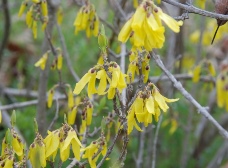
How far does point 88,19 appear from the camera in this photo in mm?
2479

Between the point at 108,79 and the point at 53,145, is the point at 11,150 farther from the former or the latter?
the point at 108,79

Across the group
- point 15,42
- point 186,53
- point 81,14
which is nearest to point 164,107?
point 81,14

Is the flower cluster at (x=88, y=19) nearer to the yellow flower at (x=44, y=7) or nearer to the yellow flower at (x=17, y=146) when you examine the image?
the yellow flower at (x=44, y=7)

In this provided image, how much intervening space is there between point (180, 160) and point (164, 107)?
83.2 inches

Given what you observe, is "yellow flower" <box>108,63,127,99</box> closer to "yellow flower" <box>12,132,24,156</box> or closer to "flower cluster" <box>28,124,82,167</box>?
"flower cluster" <box>28,124,82,167</box>

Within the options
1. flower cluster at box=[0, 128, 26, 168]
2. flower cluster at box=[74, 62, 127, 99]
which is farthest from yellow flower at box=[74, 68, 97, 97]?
flower cluster at box=[0, 128, 26, 168]

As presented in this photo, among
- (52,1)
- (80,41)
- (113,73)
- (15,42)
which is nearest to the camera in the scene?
(113,73)

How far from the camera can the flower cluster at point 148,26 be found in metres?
1.49

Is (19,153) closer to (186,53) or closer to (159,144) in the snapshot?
(159,144)

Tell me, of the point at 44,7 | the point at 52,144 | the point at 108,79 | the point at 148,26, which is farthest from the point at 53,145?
the point at 44,7

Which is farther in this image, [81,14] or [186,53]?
[186,53]

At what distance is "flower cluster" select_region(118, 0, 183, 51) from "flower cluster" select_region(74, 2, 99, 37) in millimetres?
944

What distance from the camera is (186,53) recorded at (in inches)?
195

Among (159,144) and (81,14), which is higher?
(81,14)
